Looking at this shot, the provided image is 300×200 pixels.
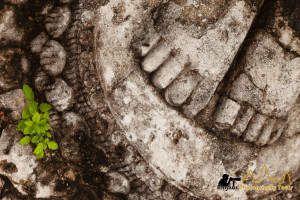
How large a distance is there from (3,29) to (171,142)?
1.24 meters

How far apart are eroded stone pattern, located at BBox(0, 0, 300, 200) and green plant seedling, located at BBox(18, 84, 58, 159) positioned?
0.27 ft

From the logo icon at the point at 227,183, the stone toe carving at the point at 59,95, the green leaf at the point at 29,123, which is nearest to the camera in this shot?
the green leaf at the point at 29,123

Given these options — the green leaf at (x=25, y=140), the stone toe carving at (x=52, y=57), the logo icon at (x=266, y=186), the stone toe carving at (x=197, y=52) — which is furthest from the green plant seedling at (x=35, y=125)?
the logo icon at (x=266, y=186)

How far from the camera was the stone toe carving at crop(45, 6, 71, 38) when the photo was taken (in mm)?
1514

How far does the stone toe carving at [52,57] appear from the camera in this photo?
1.49m

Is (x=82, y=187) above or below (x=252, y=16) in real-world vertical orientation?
below

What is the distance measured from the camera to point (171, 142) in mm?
1598

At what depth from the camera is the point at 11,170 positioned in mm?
1462

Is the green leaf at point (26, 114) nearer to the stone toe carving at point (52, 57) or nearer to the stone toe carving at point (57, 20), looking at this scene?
the stone toe carving at point (52, 57)

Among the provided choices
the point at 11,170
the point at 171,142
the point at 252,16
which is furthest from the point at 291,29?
the point at 11,170

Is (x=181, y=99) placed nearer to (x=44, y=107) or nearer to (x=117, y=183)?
(x=117, y=183)

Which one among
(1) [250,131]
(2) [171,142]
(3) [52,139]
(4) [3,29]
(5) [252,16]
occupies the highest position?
(5) [252,16]

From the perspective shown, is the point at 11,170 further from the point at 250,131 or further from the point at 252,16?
the point at 252,16

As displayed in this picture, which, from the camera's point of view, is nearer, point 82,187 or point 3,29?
point 3,29
